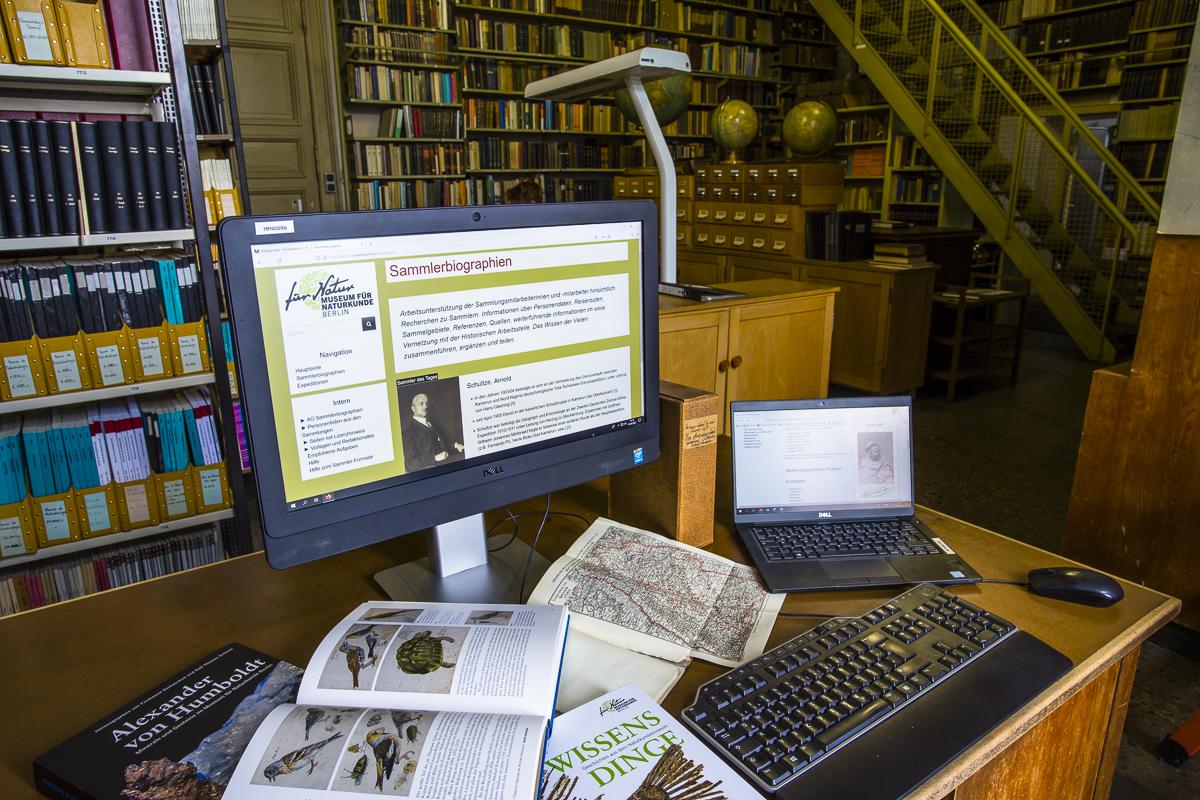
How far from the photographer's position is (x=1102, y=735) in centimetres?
94

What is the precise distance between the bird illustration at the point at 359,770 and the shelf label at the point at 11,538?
6.50 ft

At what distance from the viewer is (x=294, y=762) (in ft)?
1.87

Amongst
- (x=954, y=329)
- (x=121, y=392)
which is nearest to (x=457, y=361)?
(x=121, y=392)

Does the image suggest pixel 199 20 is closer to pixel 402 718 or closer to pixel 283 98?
pixel 283 98

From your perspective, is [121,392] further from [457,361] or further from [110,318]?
[457,361]

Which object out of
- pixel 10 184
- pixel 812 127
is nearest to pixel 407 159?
pixel 812 127

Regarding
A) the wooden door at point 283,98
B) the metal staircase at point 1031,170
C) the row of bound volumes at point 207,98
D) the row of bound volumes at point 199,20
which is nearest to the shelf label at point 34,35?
the row of bound volumes at point 199,20

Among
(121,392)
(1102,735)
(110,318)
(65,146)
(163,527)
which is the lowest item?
(163,527)

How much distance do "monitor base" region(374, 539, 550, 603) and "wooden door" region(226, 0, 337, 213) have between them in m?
4.40

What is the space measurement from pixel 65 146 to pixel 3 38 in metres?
0.27

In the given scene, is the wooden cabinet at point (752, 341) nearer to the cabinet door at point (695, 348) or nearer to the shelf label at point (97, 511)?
the cabinet door at point (695, 348)

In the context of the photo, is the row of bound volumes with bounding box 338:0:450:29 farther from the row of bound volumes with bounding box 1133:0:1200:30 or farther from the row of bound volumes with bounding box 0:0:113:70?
the row of bound volumes with bounding box 1133:0:1200:30

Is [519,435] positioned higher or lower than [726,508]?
higher

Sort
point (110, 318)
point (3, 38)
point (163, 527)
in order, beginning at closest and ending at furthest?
point (3, 38) < point (110, 318) < point (163, 527)
